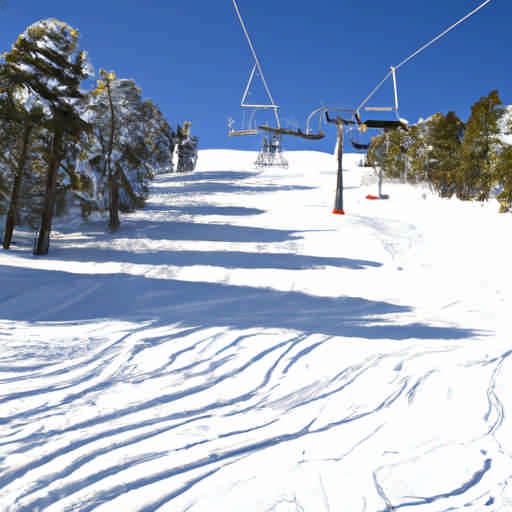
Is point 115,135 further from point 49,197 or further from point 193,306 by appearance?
point 193,306

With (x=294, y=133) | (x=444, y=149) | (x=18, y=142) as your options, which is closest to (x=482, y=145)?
(x=444, y=149)

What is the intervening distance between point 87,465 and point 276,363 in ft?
9.41

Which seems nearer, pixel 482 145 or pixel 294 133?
pixel 294 133

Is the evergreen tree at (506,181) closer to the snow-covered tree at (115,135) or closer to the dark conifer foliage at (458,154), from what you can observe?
the dark conifer foliage at (458,154)

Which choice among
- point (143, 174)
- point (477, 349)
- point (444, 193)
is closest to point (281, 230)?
point (143, 174)

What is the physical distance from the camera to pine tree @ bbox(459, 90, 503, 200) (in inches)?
1436

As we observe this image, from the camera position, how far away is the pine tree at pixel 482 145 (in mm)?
36469

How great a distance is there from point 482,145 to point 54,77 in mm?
37379

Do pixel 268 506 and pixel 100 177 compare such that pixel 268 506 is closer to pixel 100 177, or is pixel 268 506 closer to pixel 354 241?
pixel 354 241

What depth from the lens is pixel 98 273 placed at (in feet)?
39.5

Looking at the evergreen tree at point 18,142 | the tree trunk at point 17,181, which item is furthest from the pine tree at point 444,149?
the tree trunk at point 17,181

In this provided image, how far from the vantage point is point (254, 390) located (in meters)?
4.61

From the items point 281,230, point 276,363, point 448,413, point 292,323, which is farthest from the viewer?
point 281,230

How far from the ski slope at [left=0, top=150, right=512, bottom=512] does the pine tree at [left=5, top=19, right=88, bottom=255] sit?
13.2 feet
